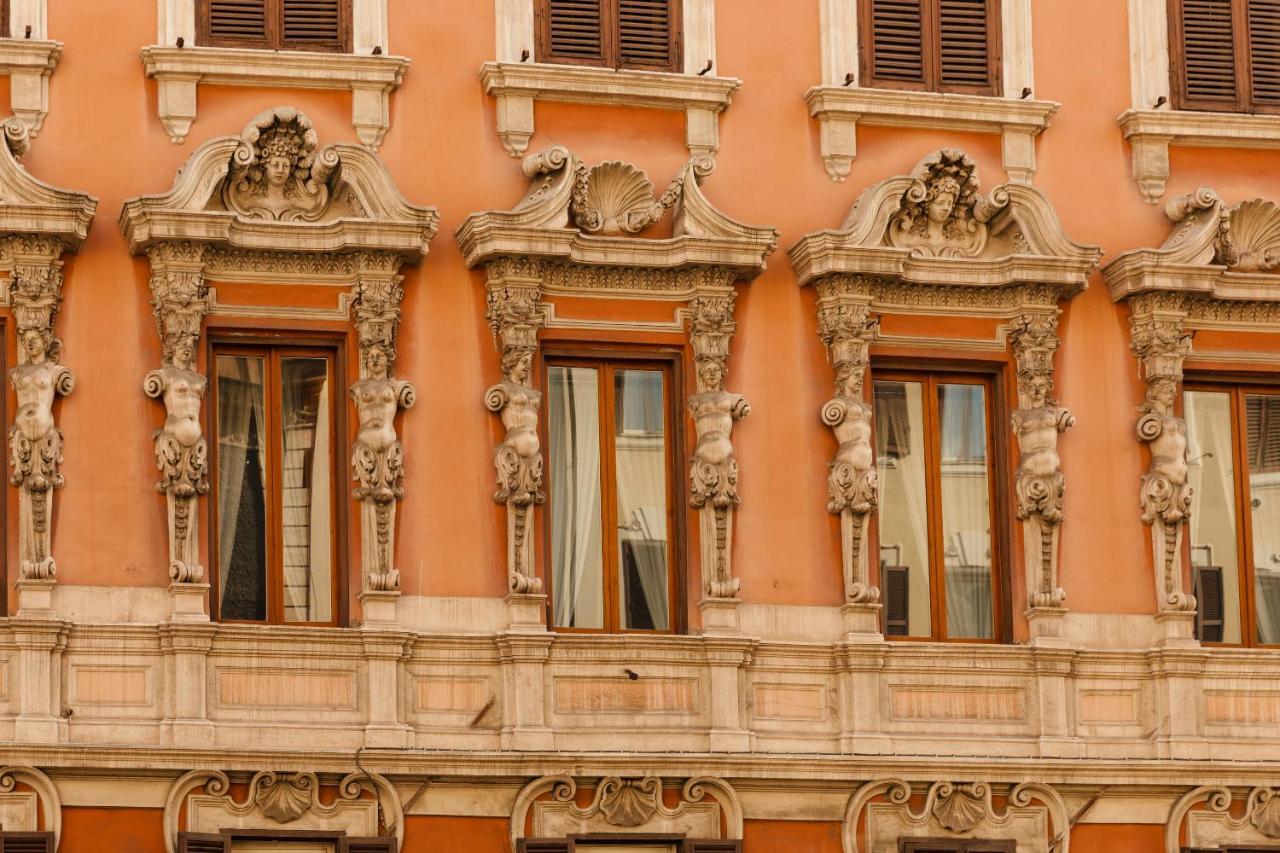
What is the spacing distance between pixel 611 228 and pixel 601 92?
107 centimetres

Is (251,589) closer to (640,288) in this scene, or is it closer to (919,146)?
(640,288)

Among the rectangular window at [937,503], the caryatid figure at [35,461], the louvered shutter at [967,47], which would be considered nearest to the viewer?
the caryatid figure at [35,461]

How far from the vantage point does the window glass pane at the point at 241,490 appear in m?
26.0

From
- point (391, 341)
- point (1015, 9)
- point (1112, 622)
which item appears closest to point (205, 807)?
point (391, 341)

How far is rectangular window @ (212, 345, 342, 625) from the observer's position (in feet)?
85.6

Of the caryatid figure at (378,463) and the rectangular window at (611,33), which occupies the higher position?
the rectangular window at (611,33)

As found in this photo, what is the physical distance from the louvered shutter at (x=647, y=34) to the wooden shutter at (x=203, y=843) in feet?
22.0

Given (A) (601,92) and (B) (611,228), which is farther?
(A) (601,92)

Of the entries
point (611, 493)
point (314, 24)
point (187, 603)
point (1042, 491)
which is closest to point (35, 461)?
point (187, 603)

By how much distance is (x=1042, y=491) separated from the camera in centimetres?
2700

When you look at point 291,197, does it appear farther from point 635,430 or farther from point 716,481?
point 716,481

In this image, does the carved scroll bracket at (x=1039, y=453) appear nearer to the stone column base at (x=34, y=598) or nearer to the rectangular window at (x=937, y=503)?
the rectangular window at (x=937, y=503)

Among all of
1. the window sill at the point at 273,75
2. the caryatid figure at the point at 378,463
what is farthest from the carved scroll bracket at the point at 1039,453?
the window sill at the point at 273,75

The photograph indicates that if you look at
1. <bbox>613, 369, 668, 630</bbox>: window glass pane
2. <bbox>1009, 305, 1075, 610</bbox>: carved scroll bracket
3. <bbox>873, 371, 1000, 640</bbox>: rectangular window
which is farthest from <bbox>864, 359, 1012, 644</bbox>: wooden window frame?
<bbox>613, 369, 668, 630</bbox>: window glass pane
